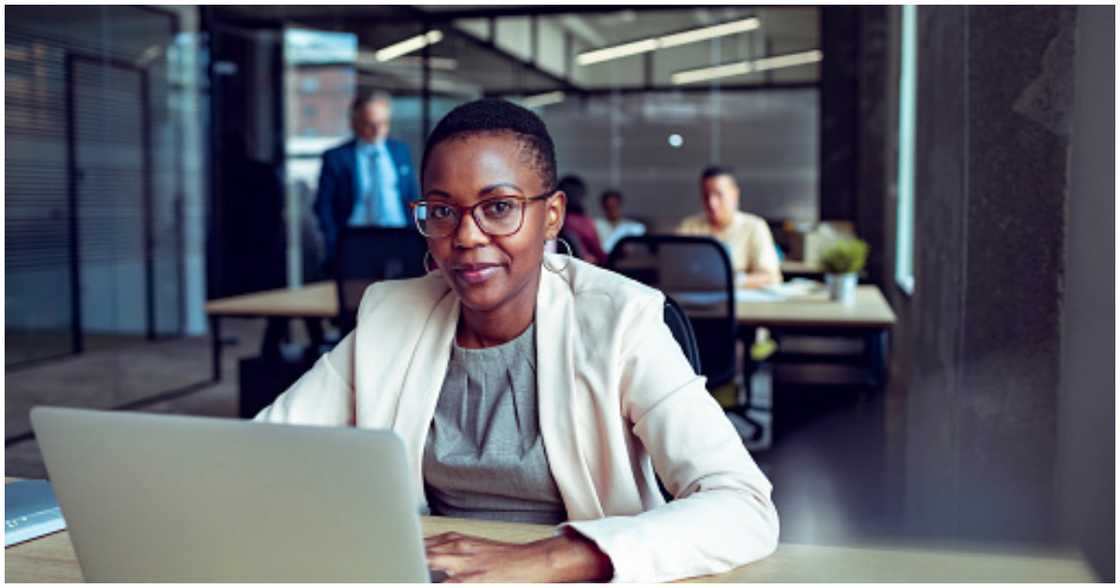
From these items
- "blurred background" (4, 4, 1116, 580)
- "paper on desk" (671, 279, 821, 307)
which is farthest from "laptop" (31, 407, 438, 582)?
"paper on desk" (671, 279, 821, 307)

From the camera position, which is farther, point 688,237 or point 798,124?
point 798,124

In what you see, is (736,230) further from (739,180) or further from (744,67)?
(744,67)

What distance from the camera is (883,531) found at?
11.0 ft

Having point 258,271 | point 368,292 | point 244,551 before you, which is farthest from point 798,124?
point 244,551

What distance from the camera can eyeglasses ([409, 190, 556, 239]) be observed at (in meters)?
1.38

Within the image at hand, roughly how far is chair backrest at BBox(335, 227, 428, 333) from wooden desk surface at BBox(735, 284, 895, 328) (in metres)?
1.11

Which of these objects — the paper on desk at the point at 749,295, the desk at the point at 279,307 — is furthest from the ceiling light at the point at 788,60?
the desk at the point at 279,307

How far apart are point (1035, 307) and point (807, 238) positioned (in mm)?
3928

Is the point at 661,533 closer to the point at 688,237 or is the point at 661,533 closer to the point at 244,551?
the point at 244,551

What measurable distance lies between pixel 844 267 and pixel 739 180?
4369 millimetres

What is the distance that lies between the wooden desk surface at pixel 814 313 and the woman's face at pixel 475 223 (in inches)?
93.0

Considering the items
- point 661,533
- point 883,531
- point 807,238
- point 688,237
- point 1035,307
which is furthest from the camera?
point 807,238

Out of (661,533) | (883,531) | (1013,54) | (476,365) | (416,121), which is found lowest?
(883,531)

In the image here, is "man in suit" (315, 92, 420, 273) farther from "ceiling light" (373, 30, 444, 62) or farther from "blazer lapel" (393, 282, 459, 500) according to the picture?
"blazer lapel" (393, 282, 459, 500)
